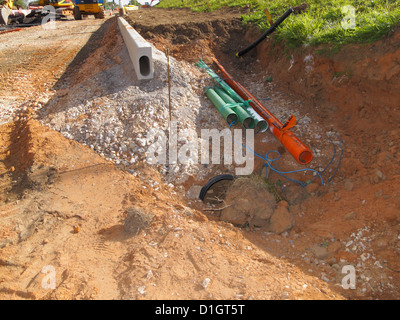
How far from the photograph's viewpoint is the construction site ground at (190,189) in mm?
3279

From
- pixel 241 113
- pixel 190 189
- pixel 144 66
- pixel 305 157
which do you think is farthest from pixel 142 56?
pixel 305 157

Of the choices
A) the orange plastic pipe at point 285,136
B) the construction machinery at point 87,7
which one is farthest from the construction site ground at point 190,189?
the construction machinery at point 87,7

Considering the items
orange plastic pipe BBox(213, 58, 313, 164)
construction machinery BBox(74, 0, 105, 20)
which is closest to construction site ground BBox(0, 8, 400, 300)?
orange plastic pipe BBox(213, 58, 313, 164)

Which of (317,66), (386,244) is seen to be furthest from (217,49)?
(386,244)

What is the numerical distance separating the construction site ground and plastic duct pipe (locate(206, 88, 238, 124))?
0.20 m

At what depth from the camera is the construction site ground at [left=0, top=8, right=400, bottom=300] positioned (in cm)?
328

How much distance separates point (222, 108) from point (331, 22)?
10.7 feet

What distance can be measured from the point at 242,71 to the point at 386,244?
5520mm

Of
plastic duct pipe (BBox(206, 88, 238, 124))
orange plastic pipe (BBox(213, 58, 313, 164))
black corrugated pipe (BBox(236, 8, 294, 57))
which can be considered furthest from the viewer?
black corrugated pipe (BBox(236, 8, 294, 57))

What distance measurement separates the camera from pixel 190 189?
16.3 feet

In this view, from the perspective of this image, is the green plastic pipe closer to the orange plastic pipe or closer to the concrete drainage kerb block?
the orange plastic pipe

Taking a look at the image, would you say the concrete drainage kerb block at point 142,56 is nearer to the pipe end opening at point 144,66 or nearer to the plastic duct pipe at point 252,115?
the pipe end opening at point 144,66

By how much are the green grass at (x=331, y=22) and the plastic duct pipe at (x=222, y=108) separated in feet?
7.01

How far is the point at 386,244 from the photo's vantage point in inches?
Answer: 143
